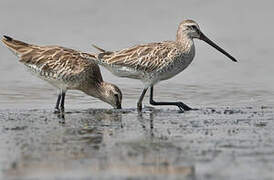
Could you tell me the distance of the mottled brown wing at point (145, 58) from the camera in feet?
46.6

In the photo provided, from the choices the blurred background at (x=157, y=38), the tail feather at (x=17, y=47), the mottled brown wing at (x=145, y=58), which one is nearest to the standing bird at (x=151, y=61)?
the mottled brown wing at (x=145, y=58)

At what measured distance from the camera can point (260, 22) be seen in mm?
21219

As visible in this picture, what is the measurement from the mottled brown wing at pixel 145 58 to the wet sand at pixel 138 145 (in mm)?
1288

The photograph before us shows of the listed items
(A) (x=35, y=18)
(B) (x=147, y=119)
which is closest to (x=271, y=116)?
(B) (x=147, y=119)

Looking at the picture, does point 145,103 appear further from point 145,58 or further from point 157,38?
point 157,38

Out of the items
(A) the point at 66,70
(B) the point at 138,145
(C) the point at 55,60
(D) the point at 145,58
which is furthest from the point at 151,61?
(B) the point at 138,145

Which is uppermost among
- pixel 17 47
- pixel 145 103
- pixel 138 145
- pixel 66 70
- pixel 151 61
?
pixel 17 47

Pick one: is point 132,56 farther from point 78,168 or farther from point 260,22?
point 260,22

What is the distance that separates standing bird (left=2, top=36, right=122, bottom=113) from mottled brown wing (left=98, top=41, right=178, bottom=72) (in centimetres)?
48

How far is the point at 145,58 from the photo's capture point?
14297 millimetres

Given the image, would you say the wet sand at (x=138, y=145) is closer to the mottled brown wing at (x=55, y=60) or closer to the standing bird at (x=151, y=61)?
the standing bird at (x=151, y=61)

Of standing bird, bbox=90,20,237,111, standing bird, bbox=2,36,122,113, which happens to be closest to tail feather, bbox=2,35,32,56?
standing bird, bbox=2,36,122,113

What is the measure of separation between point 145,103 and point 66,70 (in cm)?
190

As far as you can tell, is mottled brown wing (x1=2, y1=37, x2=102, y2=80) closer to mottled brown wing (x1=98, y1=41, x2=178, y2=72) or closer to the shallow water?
mottled brown wing (x1=98, y1=41, x2=178, y2=72)
